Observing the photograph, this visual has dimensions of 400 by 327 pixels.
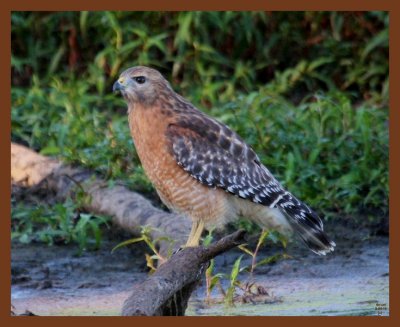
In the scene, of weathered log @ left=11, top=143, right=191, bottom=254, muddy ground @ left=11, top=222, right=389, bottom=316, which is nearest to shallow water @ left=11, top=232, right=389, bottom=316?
muddy ground @ left=11, top=222, right=389, bottom=316

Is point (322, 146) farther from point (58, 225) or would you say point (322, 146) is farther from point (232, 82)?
point (58, 225)

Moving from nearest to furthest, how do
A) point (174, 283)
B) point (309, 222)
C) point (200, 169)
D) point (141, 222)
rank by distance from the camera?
point (174, 283) < point (200, 169) < point (309, 222) < point (141, 222)

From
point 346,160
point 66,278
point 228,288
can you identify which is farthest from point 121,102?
point 228,288

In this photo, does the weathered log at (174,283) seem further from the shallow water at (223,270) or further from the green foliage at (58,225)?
the green foliage at (58,225)

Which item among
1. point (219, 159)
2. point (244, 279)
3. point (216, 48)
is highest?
point (216, 48)

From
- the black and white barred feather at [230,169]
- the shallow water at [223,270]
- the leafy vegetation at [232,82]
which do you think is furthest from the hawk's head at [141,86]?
the leafy vegetation at [232,82]

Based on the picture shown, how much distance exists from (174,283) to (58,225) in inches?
112

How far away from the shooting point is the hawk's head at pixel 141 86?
7.00 metres

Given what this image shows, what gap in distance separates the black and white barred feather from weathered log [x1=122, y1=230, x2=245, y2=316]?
3.13 feet

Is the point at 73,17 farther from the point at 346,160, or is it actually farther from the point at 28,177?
the point at 346,160

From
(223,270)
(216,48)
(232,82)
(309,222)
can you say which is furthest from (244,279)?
(216,48)

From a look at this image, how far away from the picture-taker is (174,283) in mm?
5617

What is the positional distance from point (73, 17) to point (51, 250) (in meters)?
4.03

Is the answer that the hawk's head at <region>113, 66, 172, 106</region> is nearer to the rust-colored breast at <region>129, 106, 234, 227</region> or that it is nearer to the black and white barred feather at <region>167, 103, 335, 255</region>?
the rust-colored breast at <region>129, 106, 234, 227</region>
